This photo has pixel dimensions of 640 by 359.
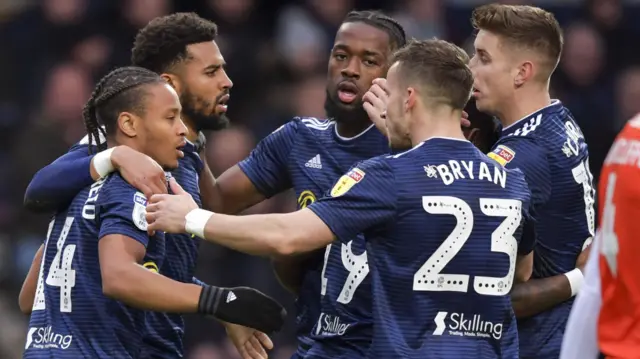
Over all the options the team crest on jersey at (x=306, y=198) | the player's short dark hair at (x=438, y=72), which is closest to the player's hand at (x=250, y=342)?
the team crest on jersey at (x=306, y=198)

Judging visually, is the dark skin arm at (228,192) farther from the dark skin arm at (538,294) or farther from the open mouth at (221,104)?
the dark skin arm at (538,294)

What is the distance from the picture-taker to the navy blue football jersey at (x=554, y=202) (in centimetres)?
650

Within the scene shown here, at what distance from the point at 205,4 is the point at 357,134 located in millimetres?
6327

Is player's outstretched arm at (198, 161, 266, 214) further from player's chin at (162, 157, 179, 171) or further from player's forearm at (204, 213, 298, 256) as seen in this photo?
player's forearm at (204, 213, 298, 256)

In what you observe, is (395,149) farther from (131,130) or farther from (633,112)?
(633,112)

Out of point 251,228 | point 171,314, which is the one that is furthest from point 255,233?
point 171,314

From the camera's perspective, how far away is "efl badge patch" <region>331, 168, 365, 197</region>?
563cm

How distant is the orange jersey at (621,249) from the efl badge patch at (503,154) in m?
1.43

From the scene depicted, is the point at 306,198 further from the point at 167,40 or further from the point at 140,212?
the point at 140,212

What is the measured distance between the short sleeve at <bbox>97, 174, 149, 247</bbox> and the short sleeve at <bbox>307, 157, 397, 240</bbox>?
0.75m

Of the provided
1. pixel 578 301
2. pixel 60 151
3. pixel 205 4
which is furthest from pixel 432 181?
pixel 205 4

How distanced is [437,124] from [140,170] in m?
1.29

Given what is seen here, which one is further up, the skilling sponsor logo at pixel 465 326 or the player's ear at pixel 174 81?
the player's ear at pixel 174 81

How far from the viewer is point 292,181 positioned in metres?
7.27
